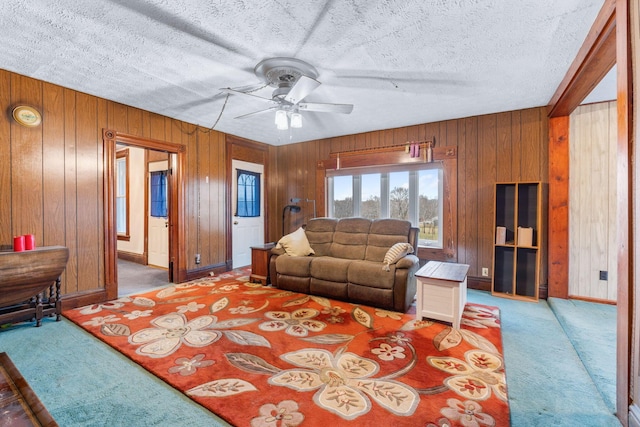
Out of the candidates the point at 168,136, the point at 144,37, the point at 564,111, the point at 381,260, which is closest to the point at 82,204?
the point at 168,136

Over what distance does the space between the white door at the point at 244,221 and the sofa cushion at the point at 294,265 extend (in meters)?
1.52

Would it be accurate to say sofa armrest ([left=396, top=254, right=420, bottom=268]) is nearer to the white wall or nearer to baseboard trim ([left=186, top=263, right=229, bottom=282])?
baseboard trim ([left=186, top=263, right=229, bottom=282])

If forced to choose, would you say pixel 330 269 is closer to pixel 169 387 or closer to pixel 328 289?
pixel 328 289

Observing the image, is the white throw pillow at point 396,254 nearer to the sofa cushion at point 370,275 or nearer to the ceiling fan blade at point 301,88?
the sofa cushion at point 370,275

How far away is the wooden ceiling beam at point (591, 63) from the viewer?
1816 mm

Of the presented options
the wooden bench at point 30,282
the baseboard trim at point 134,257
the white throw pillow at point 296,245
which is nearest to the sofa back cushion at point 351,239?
the white throw pillow at point 296,245

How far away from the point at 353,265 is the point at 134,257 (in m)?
5.02

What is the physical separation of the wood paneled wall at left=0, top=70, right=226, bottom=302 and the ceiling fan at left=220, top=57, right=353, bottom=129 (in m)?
1.96

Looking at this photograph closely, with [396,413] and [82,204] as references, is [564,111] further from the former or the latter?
[82,204]

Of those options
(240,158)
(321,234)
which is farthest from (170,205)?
(321,234)

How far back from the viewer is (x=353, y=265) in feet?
10.9

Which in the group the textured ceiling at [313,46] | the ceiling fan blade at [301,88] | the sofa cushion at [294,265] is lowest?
the sofa cushion at [294,265]

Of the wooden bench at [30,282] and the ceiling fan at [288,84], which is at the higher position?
the ceiling fan at [288,84]

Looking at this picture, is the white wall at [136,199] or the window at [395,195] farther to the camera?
the white wall at [136,199]
